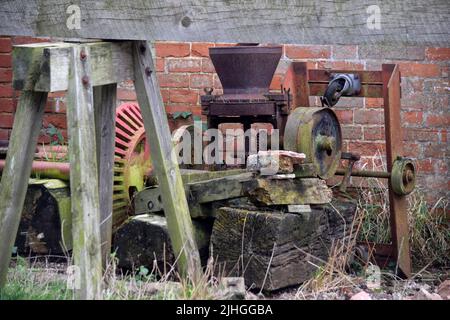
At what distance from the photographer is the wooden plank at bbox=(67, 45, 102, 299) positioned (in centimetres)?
342

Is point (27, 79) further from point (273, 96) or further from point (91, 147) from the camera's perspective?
point (273, 96)

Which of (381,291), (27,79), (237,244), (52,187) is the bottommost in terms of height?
(381,291)

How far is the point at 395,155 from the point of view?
4996mm

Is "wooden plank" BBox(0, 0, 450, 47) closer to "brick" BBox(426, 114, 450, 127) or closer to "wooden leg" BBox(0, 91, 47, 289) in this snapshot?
"wooden leg" BBox(0, 91, 47, 289)

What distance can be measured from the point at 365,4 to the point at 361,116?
242 cm

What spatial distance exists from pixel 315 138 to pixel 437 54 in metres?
1.50

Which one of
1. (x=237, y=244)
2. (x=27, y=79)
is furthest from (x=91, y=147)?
(x=237, y=244)

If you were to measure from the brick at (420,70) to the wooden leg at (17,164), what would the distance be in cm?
293

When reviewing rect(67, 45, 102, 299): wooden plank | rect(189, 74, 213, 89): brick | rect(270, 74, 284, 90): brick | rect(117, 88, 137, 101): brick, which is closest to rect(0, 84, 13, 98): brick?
rect(117, 88, 137, 101): brick

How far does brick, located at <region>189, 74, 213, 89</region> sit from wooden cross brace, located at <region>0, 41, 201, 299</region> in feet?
5.88

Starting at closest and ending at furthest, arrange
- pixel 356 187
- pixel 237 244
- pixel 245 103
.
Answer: pixel 237 244 → pixel 245 103 → pixel 356 187

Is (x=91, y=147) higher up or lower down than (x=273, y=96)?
lower down

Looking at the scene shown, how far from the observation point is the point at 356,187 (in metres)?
5.79

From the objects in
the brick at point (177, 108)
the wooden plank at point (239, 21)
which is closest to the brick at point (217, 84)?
the brick at point (177, 108)
